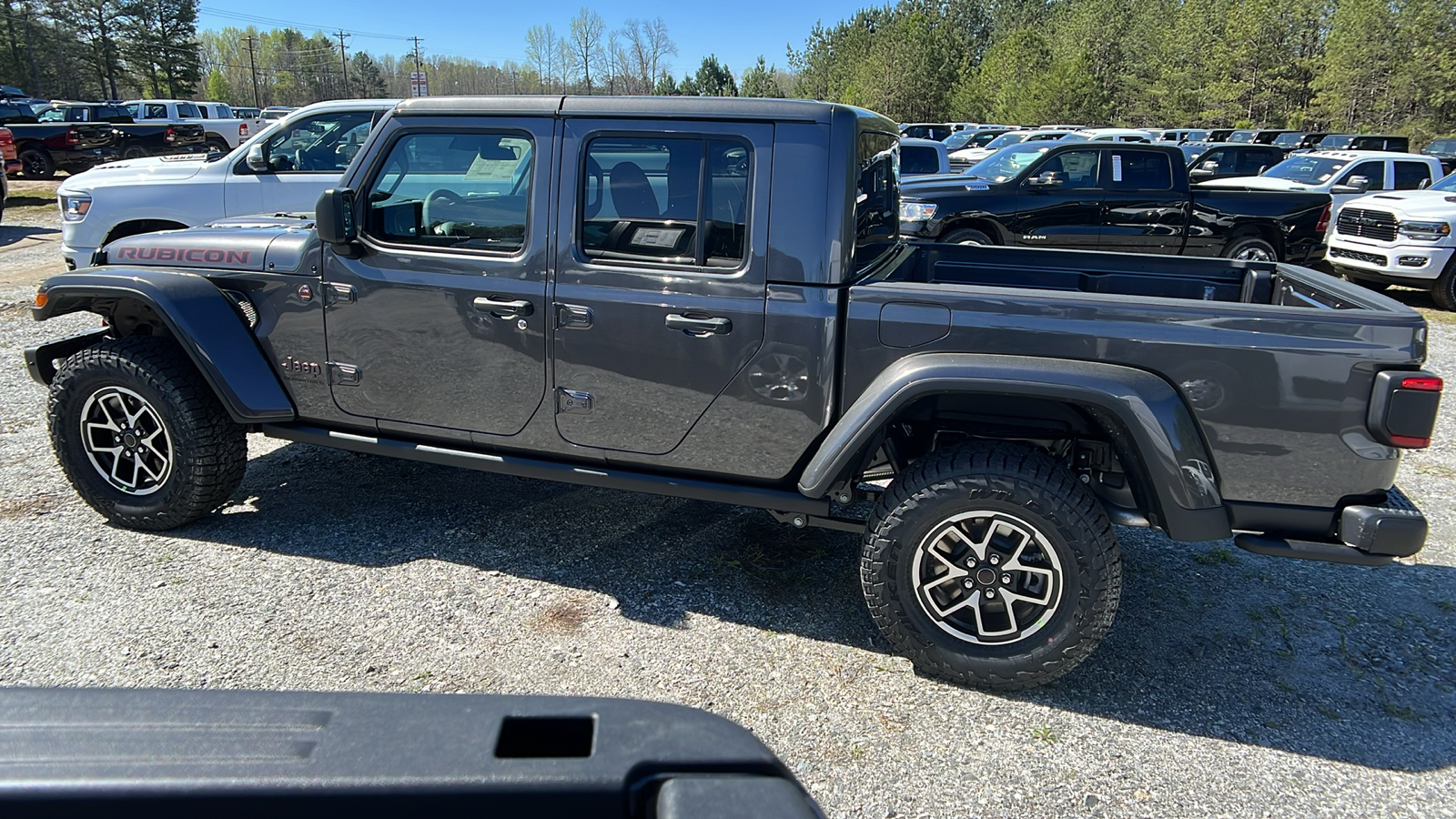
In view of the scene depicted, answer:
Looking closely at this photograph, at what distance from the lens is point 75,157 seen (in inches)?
757

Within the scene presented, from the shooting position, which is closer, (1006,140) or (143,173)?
(143,173)

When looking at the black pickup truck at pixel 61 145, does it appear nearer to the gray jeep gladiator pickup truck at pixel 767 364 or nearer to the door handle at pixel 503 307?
the gray jeep gladiator pickup truck at pixel 767 364

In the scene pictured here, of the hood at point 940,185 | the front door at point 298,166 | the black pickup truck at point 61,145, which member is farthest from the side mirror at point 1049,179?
the black pickup truck at point 61,145

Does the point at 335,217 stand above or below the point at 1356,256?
above

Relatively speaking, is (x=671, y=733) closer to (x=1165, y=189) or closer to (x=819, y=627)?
(x=819, y=627)

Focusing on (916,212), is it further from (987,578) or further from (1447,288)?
(987,578)

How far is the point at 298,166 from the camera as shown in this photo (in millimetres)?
8016

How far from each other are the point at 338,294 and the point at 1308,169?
15694 mm

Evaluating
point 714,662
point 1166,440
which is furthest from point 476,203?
point 1166,440

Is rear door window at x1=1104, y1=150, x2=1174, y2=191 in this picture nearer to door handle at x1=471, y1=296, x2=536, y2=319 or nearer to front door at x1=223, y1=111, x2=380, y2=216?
front door at x1=223, y1=111, x2=380, y2=216

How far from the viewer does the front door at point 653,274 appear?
3328 millimetres

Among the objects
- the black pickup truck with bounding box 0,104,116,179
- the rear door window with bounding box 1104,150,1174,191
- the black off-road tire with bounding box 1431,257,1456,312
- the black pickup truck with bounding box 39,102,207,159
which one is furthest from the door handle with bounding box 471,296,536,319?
the black pickup truck with bounding box 0,104,116,179

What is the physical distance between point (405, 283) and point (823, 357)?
68.3 inches

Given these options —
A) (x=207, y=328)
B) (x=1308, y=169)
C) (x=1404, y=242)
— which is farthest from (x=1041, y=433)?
(x=1308, y=169)
